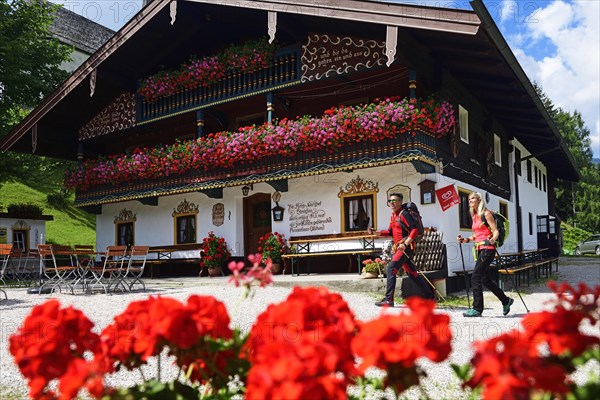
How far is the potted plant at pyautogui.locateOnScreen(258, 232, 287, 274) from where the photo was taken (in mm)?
13805

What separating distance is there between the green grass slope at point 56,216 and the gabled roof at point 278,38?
8.50 m

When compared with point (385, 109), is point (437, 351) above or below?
below

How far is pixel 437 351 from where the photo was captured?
1.36 m

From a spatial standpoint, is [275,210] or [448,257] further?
[275,210]

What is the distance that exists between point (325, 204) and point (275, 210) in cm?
145

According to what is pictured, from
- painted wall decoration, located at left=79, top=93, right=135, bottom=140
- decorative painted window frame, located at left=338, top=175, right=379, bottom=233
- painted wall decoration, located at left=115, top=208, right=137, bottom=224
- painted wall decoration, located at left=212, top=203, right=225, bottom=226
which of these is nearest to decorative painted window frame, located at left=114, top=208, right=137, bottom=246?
painted wall decoration, located at left=115, top=208, right=137, bottom=224

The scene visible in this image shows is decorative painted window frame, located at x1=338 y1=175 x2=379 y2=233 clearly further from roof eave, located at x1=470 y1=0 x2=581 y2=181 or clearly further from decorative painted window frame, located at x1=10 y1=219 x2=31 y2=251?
decorative painted window frame, located at x1=10 y1=219 x2=31 y2=251

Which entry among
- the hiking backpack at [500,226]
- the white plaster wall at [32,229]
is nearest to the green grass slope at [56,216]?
the white plaster wall at [32,229]

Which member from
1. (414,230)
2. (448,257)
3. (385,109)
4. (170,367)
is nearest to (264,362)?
(170,367)

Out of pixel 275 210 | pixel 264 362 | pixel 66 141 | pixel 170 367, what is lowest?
pixel 170 367

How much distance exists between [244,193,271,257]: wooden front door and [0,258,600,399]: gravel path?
342 cm

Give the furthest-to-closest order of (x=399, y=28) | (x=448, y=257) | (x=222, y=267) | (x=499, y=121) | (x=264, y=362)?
(x=499, y=121) < (x=222, y=267) < (x=448, y=257) < (x=399, y=28) < (x=264, y=362)

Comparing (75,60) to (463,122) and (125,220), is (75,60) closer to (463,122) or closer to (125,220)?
(125,220)

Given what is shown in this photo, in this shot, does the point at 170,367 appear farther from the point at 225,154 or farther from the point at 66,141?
the point at 66,141
